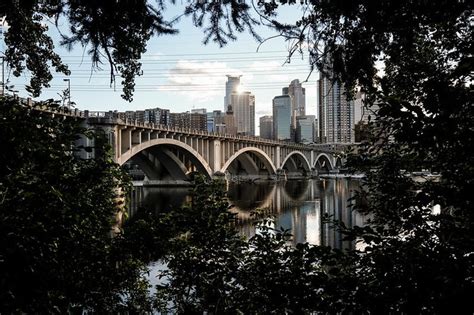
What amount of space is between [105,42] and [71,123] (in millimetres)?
925

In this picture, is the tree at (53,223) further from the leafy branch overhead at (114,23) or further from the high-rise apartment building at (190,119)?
the high-rise apartment building at (190,119)

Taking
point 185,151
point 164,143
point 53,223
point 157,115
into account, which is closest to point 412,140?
point 53,223

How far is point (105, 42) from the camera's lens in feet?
13.8

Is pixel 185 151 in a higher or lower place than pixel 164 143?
lower

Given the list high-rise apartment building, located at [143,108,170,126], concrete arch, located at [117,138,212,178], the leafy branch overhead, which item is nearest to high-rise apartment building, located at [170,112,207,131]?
high-rise apartment building, located at [143,108,170,126]

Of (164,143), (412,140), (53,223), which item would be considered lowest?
(53,223)

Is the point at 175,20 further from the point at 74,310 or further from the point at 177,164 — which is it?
the point at 177,164

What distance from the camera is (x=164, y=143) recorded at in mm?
46281

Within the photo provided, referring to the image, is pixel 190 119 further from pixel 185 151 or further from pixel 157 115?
pixel 185 151

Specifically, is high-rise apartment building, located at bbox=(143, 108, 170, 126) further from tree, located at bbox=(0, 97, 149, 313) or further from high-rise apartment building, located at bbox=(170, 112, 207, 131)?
tree, located at bbox=(0, 97, 149, 313)

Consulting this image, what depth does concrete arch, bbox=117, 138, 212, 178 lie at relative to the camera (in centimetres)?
3997

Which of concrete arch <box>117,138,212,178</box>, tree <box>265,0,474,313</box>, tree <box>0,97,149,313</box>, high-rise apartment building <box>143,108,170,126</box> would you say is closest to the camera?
tree <box>265,0,474,313</box>

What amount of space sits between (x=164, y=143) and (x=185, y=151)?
6801 millimetres

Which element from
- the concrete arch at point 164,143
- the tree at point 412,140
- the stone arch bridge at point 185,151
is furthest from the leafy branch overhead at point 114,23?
the concrete arch at point 164,143
